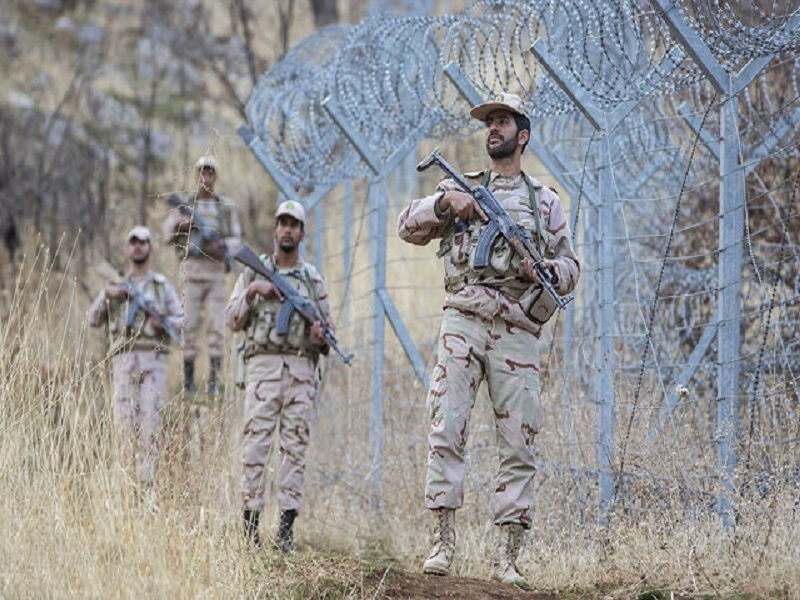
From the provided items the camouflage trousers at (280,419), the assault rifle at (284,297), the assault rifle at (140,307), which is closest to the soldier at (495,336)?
the assault rifle at (284,297)

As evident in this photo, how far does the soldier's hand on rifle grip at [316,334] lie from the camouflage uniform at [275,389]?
0.04 metres

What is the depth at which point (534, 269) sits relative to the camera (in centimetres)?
602

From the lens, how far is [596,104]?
23.1 ft

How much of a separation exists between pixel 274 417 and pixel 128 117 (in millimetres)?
16701

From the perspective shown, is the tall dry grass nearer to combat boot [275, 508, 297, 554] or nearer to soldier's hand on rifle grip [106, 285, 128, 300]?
combat boot [275, 508, 297, 554]

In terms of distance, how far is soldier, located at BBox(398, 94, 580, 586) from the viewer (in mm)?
6012

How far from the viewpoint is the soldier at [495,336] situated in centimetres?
601

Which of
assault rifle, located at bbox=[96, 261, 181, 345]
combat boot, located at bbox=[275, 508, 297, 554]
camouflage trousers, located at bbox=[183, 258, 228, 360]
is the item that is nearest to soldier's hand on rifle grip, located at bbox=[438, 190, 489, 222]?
combat boot, located at bbox=[275, 508, 297, 554]

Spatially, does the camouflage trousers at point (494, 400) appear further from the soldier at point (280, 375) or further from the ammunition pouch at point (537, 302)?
the soldier at point (280, 375)

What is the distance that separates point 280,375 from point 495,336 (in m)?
2.36

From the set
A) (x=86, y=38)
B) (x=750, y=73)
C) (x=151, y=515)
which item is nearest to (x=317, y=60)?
(x=750, y=73)

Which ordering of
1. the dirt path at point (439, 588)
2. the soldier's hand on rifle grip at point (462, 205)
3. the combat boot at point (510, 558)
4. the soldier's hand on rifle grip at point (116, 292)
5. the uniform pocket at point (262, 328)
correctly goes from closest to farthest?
the dirt path at point (439, 588) < the combat boot at point (510, 558) < the soldier's hand on rifle grip at point (462, 205) < the uniform pocket at point (262, 328) < the soldier's hand on rifle grip at point (116, 292)

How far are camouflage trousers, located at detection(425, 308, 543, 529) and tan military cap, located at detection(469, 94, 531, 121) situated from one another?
828 millimetres

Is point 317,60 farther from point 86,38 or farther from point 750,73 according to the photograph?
point 86,38
